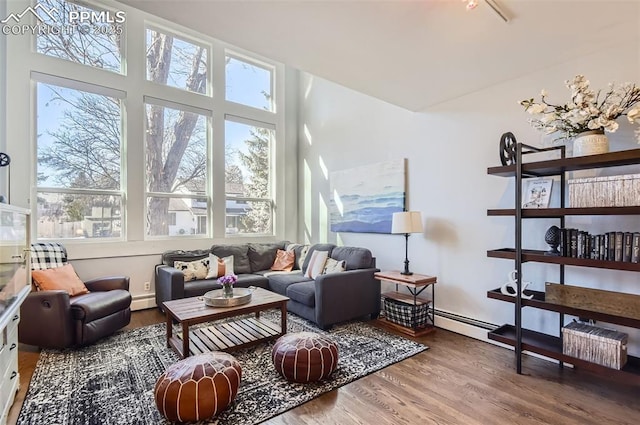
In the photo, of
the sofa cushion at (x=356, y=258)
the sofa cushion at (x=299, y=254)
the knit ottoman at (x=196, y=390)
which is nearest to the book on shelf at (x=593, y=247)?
the sofa cushion at (x=356, y=258)

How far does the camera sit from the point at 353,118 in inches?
190

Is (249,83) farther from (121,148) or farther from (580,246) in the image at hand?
(580,246)

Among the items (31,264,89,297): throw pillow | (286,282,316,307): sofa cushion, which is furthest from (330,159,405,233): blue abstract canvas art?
(31,264,89,297): throw pillow

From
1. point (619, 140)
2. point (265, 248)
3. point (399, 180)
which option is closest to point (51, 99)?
point (265, 248)

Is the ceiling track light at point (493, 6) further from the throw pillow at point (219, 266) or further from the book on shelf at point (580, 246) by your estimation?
the throw pillow at point (219, 266)

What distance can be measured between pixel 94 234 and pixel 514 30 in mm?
5014

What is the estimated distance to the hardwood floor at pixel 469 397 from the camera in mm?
1934

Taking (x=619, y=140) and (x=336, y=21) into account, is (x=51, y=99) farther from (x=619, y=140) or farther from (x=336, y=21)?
(x=619, y=140)

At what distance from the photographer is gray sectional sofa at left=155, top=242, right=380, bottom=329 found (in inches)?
134

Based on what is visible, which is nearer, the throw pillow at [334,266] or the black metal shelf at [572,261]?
the black metal shelf at [572,261]

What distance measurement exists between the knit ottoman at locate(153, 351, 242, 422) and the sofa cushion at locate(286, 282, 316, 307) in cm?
158

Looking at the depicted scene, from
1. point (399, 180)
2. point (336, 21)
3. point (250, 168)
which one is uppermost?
point (336, 21)

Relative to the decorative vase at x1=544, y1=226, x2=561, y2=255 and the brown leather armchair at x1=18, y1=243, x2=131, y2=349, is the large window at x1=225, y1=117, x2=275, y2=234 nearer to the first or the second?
the brown leather armchair at x1=18, y1=243, x2=131, y2=349

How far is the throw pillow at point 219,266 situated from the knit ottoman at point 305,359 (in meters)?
2.18
